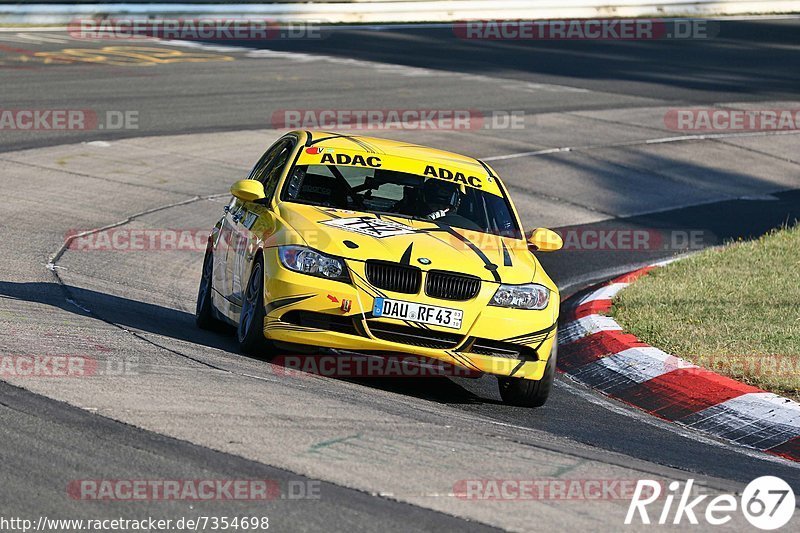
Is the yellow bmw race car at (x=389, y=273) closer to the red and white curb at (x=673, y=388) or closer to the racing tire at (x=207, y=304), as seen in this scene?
the racing tire at (x=207, y=304)

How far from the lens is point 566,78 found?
90.3ft

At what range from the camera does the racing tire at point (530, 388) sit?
8.17 m

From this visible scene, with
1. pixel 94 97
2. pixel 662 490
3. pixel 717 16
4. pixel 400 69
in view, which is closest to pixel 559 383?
pixel 662 490

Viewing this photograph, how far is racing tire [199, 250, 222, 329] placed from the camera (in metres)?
9.62


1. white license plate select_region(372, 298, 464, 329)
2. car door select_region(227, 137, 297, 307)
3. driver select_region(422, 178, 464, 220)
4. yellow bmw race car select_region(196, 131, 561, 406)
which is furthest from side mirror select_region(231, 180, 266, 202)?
white license plate select_region(372, 298, 464, 329)

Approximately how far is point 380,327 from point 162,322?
231 centimetres

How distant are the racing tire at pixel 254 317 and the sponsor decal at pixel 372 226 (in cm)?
55

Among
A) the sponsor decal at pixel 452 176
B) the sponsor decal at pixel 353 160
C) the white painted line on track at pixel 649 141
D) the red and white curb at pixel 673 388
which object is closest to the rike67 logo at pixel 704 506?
the red and white curb at pixel 673 388

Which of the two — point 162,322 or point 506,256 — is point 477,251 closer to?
point 506,256

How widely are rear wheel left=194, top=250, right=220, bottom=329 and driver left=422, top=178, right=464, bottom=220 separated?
1733mm

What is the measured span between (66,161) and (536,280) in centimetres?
970

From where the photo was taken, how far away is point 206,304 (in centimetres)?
965

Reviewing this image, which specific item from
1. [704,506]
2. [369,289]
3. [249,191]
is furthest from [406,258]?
[704,506]

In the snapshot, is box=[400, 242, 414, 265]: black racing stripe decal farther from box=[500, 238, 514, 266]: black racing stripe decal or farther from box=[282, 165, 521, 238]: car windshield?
box=[282, 165, 521, 238]: car windshield
